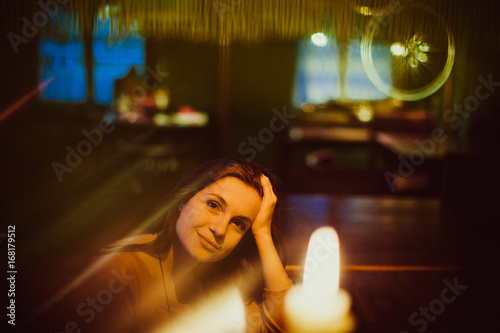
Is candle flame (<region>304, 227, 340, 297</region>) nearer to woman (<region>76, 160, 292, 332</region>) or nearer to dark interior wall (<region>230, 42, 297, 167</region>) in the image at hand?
woman (<region>76, 160, 292, 332</region>)

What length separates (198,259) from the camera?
113cm

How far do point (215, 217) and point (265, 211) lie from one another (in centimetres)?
15

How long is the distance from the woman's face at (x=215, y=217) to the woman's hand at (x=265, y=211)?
47mm

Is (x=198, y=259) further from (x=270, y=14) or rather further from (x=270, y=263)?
(x=270, y=14)

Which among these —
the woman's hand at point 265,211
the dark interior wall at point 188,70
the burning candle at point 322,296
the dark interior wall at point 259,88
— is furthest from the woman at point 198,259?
the dark interior wall at point 188,70

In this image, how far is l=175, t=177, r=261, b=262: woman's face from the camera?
3.65 feet

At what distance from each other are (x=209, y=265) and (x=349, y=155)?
7.40 m

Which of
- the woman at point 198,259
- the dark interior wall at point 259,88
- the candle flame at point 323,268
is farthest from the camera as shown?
the dark interior wall at point 259,88

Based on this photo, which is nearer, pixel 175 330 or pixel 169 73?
pixel 175 330

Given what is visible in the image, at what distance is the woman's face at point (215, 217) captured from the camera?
3.65 ft

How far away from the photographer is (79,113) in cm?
681

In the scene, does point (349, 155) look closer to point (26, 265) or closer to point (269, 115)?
point (269, 115)

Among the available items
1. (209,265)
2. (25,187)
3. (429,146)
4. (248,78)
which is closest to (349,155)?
(248,78)

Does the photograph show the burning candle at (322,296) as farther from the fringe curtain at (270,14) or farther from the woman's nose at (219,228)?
the fringe curtain at (270,14)
